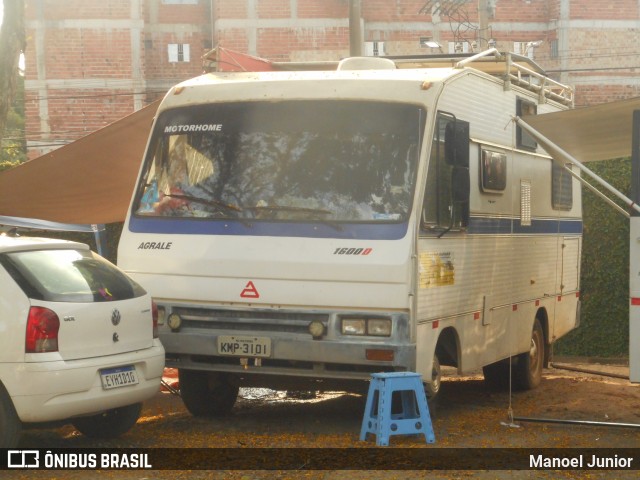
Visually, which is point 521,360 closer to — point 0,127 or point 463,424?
point 463,424

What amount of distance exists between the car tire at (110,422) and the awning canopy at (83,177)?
4.45m

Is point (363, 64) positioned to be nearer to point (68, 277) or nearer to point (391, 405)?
point (391, 405)

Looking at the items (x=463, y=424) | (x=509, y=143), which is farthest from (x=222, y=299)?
(x=509, y=143)

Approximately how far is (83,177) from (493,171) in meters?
4.90

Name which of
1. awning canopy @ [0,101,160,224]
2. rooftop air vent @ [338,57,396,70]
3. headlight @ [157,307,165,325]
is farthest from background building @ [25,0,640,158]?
headlight @ [157,307,165,325]

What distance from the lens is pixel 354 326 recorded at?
9352 millimetres

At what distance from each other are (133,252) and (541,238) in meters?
4.94

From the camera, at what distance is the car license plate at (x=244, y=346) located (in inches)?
376

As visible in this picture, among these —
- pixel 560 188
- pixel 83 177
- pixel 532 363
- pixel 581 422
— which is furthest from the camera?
pixel 560 188

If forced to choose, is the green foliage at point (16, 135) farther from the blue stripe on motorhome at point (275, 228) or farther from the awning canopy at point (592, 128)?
the blue stripe on motorhome at point (275, 228)

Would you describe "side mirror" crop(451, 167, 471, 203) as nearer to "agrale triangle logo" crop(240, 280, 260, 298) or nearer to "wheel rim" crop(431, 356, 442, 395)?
"wheel rim" crop(431, 356, 442, 395)

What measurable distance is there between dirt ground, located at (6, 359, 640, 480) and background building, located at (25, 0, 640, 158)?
116ft

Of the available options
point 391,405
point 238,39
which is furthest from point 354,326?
point 238,39

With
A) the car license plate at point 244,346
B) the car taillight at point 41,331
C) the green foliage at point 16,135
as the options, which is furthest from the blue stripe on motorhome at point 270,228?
the green foliage at point 16,135
